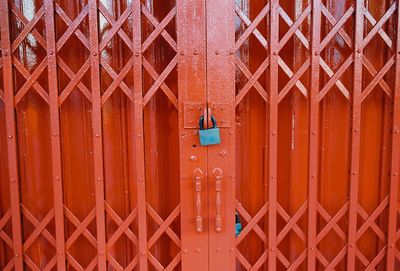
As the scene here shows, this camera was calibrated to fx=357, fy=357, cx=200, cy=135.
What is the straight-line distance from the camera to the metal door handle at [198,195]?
6.71 feet

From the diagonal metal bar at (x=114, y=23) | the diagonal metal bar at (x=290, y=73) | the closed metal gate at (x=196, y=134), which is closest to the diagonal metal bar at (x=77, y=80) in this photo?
the closed metal gate at (x=196, y=134)

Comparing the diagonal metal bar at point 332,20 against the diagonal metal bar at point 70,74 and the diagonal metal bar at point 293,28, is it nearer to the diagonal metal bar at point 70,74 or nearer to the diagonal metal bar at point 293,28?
the diagonal metal bar at point 293,28

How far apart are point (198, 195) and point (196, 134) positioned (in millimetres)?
350

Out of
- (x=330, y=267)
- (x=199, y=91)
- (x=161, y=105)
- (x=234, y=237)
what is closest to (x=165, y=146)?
(x=161, y=105)

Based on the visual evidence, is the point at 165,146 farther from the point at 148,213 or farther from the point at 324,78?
the point at 324,78

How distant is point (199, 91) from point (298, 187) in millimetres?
886

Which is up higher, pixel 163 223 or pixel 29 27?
pixel 29 27

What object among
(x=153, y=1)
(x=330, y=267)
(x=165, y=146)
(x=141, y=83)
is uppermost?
(x=153, y=1)

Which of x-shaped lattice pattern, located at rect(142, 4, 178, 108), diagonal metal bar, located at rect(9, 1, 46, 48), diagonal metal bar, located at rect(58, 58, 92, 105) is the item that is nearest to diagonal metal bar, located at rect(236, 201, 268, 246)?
x-shaped lattice pattern, located at rect(142, 4, 178, 108)

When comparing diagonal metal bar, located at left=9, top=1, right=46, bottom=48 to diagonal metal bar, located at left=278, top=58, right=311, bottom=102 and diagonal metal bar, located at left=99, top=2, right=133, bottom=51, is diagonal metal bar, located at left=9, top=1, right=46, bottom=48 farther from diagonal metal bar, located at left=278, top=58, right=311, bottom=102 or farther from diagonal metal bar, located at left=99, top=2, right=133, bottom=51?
diagonal metal bar, located at left=278, top=58, right=311, bottom=102

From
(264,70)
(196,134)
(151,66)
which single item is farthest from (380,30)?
(151,66)

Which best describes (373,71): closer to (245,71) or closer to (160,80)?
(245,71)

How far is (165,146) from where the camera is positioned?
2.19 m

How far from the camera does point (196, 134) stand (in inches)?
80.6
